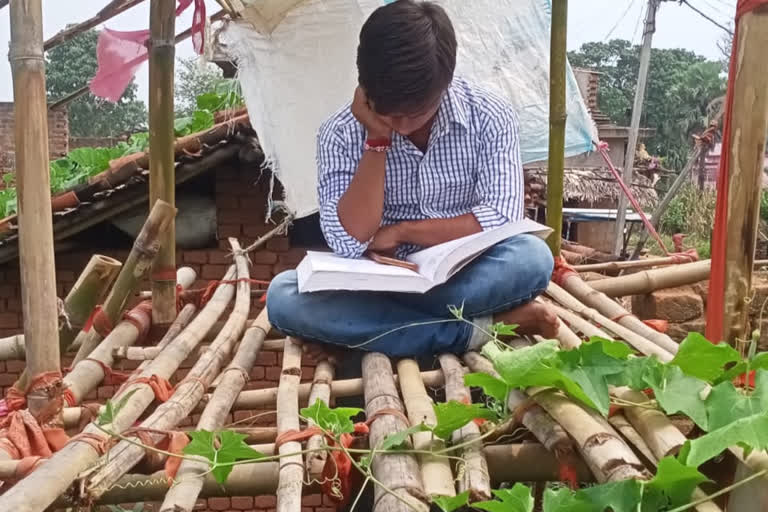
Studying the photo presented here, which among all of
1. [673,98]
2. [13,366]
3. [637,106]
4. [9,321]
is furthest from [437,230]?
[673,98]

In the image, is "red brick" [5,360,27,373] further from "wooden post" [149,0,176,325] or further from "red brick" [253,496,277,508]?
"wooden post" [149,0,176,325]

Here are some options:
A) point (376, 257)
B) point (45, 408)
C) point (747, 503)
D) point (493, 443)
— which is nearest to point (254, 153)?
point (376, 257)

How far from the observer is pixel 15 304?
4.71 m

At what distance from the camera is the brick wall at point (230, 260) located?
4574 mm

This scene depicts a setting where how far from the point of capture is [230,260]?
15.3 ft

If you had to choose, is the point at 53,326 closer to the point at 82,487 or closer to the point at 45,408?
the point at 45,408

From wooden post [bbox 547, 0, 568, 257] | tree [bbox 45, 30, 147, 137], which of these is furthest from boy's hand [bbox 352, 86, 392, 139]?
tree [bbox 45, 30, 147, 137]

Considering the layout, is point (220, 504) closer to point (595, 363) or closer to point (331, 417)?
point (331, 417)

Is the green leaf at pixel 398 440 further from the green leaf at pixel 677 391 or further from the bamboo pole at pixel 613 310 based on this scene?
the bamboo pole at pixel 613 310

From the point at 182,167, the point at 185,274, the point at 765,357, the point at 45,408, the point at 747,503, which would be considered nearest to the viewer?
the point at 747,503

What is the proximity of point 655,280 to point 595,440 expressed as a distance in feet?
5.99

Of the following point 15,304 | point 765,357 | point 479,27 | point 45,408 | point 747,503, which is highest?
point 479,27

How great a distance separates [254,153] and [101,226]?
1046 millimetres

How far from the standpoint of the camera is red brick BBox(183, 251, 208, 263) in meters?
4.62
